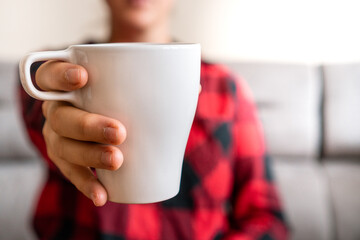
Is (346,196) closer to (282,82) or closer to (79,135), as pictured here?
(282,82)

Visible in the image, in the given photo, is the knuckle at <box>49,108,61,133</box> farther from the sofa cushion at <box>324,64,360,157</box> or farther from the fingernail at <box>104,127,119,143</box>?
the sofa cushion at <box>324,64,360,157</box>

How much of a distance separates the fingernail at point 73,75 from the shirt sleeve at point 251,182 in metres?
0.65

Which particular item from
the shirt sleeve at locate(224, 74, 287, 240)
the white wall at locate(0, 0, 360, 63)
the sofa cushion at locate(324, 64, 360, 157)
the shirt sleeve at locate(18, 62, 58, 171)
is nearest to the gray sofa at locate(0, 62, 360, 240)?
the sofa cushion at locate(324, 64, 360, 157)

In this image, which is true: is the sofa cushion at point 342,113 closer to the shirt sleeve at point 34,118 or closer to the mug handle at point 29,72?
the shirt sleeve at point 34,118

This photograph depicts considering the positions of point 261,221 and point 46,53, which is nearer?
point 46,53

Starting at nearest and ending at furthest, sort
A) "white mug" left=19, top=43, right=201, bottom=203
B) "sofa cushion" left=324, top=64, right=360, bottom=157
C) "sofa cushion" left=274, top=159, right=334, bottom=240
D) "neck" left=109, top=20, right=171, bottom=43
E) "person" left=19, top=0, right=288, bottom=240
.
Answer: "white mug" left=19, top=43, right=201, bottom=203 < "person" left=19, top=0, right=288, bottom=240 < "neck" left=109, top=20, right=171, bottom=43 < "sofa cushion" left=274, top=159, right=334, bottom=240 < "sofa cushion" left=324, top=64, right=360, bottom=157

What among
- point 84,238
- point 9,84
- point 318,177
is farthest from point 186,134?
point 9,84

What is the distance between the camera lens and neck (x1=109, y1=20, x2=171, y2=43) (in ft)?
2.86

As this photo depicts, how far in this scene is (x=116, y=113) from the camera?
0.23 m

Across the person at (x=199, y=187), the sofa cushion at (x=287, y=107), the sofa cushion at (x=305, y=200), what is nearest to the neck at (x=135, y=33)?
the person at (x=199, y=187)

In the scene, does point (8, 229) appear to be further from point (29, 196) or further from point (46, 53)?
point (46, 53)

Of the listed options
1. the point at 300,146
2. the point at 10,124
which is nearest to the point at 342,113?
the point at 300,146

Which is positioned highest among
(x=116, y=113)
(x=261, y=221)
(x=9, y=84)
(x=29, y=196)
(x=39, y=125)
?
(x=116, y=113)

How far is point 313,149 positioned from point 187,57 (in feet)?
4.73
